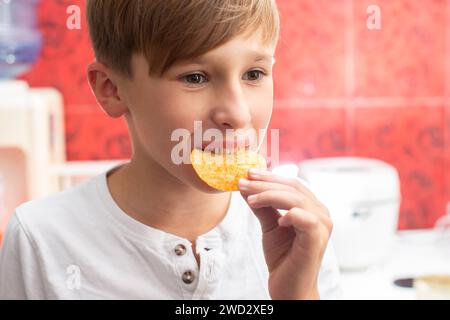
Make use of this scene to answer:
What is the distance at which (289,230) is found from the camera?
65 cm

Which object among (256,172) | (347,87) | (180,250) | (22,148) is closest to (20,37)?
(22,148)

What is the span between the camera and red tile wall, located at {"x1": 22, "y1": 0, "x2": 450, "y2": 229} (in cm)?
171

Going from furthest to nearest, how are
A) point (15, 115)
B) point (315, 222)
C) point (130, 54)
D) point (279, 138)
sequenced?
1. point (279, 138)
2. point (15, 115)
3. point (130, 54)
4. point (315, 222)

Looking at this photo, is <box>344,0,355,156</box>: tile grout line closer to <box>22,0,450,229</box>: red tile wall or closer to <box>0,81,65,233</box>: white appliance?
<box>22,0,450,229</box>: red tile wall

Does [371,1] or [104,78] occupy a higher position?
[371,1]

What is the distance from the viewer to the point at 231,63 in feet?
2.05

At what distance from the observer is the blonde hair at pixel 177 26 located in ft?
2.07

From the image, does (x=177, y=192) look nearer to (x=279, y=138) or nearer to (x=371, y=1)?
(x=279, y=138)

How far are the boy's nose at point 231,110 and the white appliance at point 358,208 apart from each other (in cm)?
88

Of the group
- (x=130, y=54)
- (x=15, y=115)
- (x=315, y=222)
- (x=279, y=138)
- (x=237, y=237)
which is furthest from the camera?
(x=279, y=138)

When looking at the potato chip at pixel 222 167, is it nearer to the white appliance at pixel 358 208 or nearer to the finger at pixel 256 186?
the finger at pixel 256 186

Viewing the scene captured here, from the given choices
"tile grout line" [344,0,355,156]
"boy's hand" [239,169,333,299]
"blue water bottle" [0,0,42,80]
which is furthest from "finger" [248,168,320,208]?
"tile grout line" [344,0,355,156]

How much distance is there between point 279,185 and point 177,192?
216mm

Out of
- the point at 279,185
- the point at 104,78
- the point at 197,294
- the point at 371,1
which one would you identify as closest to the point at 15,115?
the point at 104,78
